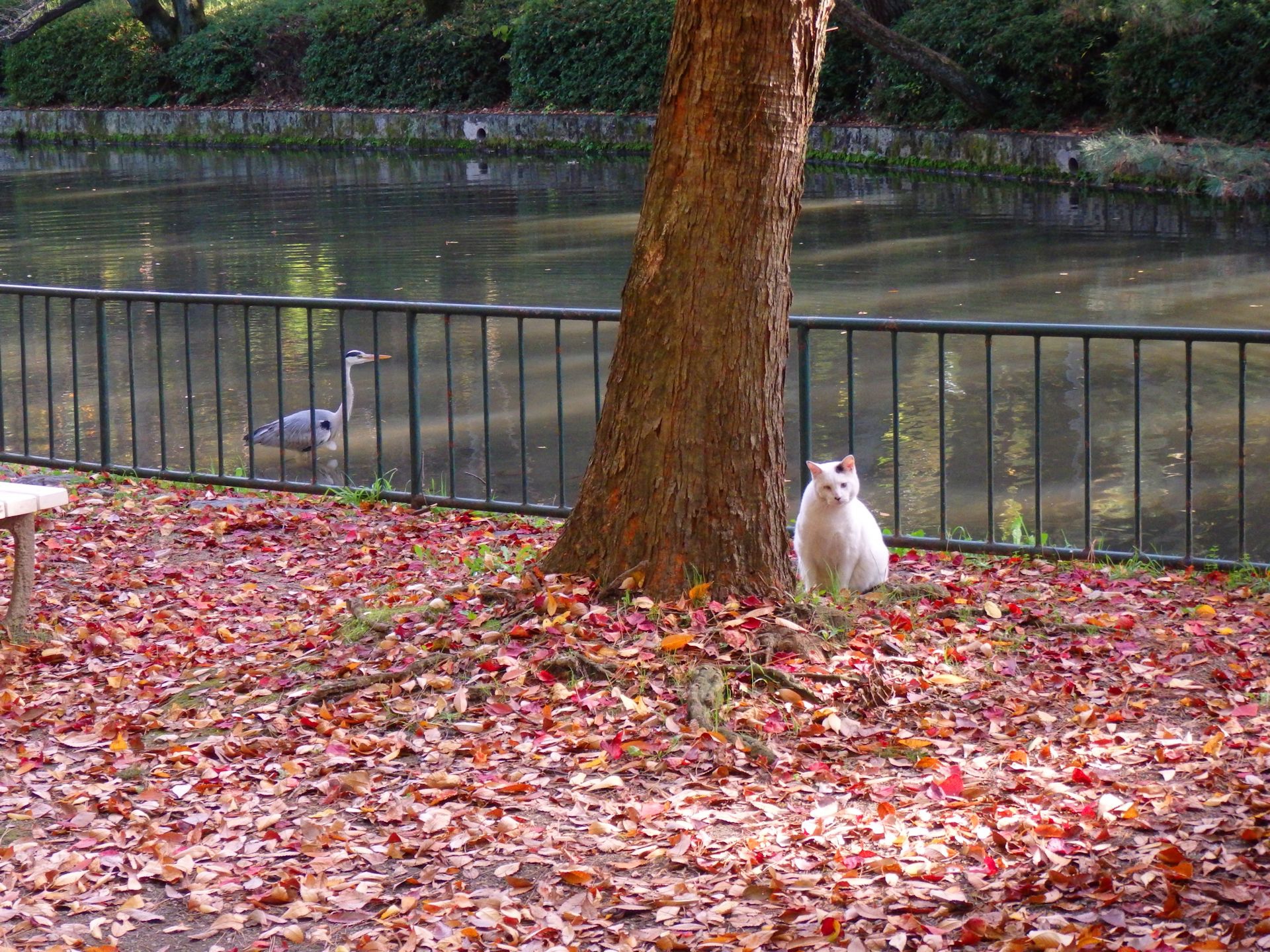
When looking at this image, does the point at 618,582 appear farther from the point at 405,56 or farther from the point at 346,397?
the point at 405,56

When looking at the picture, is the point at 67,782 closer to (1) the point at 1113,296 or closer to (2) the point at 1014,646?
(2) the point at 1014,646

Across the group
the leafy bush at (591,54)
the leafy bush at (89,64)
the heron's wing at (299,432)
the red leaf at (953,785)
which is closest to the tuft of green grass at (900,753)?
the red leaf at (953,785)

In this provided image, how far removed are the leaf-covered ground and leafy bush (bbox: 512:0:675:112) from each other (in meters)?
30.9

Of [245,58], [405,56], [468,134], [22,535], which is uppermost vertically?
[245,58]

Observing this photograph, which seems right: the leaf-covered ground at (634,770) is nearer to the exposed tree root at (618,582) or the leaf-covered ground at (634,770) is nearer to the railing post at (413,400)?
the exposed tree root at (618,582)

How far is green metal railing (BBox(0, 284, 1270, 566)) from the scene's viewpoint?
788 centimetres

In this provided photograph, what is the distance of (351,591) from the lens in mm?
7094

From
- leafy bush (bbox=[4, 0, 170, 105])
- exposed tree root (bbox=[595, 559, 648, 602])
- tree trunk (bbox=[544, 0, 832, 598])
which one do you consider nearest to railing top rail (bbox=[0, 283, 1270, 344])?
tree trunk (bbox=[544, 0, 832, 598])

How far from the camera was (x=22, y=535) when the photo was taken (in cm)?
641

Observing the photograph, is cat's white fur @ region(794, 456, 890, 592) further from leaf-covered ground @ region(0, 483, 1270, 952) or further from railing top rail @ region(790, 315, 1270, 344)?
railing top rail @ region(790, 315, 1270, 344)

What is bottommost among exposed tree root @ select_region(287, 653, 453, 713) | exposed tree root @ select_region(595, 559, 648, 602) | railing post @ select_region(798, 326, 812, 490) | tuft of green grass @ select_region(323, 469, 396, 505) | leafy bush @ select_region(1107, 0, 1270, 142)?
exposed tree root @ select_region(287, 653, 453, 713)

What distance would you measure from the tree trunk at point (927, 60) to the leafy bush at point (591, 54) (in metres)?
7.50

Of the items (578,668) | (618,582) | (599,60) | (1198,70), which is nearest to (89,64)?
(599,60)

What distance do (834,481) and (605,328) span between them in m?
8.63
